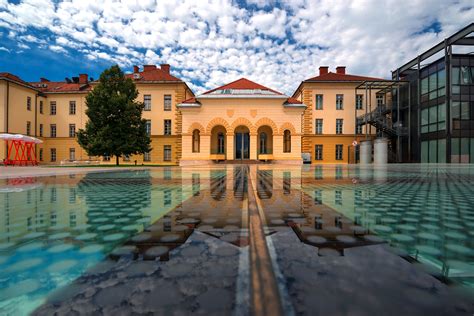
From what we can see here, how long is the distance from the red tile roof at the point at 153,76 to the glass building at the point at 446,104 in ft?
91.8

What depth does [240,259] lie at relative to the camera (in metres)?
1.61

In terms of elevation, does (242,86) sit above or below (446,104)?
above

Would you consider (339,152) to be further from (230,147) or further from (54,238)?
(54,238)

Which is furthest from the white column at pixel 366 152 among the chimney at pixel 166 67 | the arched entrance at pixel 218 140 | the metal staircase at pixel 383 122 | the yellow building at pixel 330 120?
the chimney at pixel 166 67

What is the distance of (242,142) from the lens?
28.1m

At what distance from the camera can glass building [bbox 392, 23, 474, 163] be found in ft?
73.8

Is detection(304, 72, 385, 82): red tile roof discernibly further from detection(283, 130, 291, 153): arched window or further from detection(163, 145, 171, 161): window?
detection(163, 145, 171, 161): window

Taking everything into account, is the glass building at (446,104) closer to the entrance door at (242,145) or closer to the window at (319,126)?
the window at (319,126)

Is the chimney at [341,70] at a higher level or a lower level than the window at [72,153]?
higher

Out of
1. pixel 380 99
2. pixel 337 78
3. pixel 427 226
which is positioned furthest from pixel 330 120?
pixel 427 226

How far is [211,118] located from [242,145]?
15.4ft

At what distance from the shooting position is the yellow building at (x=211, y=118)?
1048 inches

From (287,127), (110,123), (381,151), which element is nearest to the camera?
(110,123)

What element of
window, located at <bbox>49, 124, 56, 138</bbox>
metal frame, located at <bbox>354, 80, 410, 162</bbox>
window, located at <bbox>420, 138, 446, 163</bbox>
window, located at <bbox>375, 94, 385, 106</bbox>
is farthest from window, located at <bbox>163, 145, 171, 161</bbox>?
window, located at <bbox>420, 138, 446, 163</bbox>
